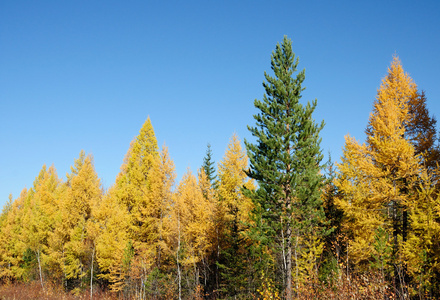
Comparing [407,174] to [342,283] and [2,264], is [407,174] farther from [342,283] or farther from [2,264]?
[2,264]

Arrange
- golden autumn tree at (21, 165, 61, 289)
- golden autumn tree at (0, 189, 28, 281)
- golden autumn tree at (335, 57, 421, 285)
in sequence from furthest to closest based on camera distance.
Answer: golden autumn tree at (0, 189, 28, 281) < golden autumn tree at (21, 165, 61, 289) < golden autumn tree at (335, 57, 421, 285)

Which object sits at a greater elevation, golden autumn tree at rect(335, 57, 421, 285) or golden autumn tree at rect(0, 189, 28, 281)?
golden autumn tree at rect(335, 57, 421, 285)

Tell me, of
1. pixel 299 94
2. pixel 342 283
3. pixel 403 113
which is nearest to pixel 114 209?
pixel 299 94

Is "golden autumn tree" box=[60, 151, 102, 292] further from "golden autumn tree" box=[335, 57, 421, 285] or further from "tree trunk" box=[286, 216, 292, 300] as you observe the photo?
"golden autumn tree" box=[335, 57, 421, 285]

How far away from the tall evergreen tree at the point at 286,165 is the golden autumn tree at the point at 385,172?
1.89m

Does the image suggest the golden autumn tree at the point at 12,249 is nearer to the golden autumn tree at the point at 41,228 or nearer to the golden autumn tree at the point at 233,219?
the golden autumn tree at the point at 41,228

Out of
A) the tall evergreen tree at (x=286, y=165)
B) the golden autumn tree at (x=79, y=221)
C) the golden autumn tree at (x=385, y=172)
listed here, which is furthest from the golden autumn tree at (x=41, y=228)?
the golden autumn tree at (x=385, y=172)

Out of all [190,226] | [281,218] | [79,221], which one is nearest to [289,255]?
[281,218]

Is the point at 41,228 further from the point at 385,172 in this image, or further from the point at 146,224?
the point at 385,172

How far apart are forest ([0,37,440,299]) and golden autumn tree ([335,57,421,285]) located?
2.4 inches

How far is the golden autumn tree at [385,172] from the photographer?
539 inches

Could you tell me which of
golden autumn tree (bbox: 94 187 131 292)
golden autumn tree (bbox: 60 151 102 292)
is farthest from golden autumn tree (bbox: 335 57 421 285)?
golden autumn tree (bbox: 60 151 102 292)

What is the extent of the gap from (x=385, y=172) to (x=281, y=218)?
17.7 feet

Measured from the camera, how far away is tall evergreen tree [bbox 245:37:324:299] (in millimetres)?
13945
